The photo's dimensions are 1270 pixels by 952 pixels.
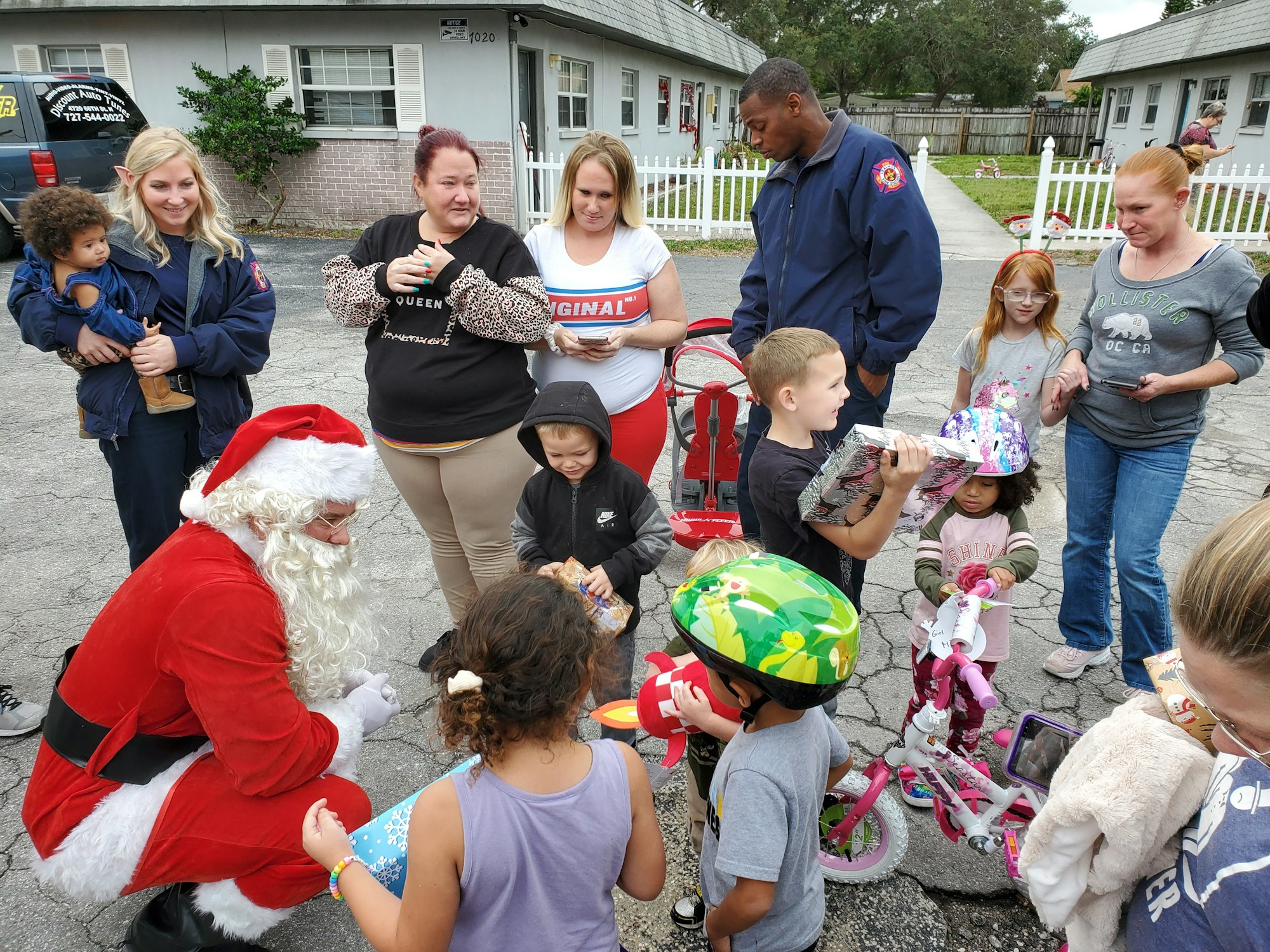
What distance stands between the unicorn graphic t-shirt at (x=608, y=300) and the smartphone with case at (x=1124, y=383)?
165 centimetres

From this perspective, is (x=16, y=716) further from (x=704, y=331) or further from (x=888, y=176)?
(x=888, y=176)

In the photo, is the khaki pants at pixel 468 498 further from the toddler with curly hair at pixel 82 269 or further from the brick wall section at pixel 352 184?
the brick wall section at pixel 352 184

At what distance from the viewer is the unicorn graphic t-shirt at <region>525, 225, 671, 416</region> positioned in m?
3.25

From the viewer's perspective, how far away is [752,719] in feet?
5.49

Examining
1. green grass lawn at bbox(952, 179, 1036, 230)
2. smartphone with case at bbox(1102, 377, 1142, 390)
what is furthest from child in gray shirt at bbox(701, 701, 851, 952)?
green grass lawn at bbox(952, 179, 1036, 230)

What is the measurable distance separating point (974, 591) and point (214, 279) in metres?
2.93

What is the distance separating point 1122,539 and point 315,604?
2.72 metres

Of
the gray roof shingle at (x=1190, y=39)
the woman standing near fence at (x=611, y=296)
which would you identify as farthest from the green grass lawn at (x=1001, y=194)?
the woman standing near fence at (x=611, y=296)

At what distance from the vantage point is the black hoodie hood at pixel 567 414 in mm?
2578

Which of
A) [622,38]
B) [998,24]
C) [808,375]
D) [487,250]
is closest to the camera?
[808,375]

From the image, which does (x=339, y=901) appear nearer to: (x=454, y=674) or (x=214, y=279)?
(x=454, y=674)

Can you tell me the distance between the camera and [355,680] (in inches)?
103

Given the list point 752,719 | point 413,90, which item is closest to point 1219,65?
point 413,90

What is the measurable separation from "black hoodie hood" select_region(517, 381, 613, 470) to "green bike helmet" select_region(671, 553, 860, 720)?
107 centimetres
